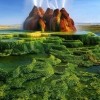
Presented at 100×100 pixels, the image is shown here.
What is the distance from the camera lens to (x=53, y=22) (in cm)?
4725

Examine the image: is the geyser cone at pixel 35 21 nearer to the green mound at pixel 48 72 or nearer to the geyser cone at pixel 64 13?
Answer: the geyser cone at pixel 64 13

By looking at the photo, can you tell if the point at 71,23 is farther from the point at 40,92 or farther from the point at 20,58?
the point at 40,92

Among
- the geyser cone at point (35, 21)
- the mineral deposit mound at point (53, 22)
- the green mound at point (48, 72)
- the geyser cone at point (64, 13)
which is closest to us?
the green mound at point (48, 72)

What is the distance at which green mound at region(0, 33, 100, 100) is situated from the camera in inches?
640

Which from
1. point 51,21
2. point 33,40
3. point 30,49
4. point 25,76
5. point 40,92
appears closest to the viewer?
point 40,92

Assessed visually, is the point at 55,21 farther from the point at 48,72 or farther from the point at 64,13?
the point at 48,72

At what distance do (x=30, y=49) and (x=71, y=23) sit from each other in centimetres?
1973

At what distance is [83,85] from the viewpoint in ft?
59.3

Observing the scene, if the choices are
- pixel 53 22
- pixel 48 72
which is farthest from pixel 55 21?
pixel 48 72

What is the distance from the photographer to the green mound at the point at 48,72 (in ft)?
53.4

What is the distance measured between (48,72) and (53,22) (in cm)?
2766

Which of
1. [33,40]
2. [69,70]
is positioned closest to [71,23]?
[33,40]

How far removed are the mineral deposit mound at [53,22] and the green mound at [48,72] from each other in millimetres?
13312

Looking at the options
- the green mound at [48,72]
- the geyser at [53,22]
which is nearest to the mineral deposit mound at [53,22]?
the geyser at [53,22]
